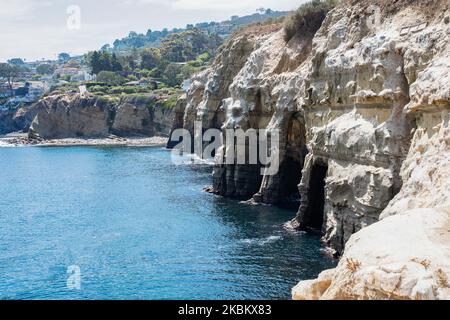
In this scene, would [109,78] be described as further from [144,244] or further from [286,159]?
[144,244]

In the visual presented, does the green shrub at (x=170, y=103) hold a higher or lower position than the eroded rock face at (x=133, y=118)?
higher

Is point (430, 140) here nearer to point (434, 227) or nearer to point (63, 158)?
point (434, 227)

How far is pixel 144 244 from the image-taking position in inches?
1906

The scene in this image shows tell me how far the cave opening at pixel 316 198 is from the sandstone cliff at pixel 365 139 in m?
0.10

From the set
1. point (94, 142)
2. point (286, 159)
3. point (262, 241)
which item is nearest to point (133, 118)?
point (94, 142)

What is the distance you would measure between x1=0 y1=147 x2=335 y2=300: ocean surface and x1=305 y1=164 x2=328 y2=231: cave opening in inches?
112

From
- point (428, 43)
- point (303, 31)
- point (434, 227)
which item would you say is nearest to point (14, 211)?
point (303, 31)

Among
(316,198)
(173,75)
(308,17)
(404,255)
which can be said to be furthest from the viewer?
(173,75)

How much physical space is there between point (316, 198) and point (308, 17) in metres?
28.4

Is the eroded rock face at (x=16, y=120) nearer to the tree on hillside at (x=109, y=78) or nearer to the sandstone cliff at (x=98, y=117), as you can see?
the sandstone cliff at (x=98, y=117)

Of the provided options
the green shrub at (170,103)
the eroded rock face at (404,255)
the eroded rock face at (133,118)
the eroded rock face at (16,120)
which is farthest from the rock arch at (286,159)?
the eroded rock face at (16,120)

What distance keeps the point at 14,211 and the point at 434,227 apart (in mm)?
58232

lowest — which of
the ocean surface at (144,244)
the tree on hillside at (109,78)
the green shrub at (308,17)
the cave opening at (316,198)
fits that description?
the ocean surface at (144,244)

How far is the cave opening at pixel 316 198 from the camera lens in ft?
172
